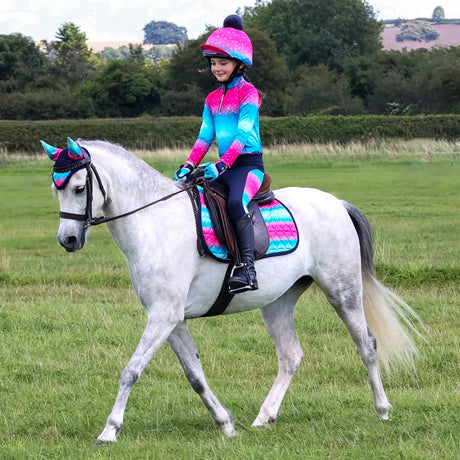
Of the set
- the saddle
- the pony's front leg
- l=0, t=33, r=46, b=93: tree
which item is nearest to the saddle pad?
the saddle

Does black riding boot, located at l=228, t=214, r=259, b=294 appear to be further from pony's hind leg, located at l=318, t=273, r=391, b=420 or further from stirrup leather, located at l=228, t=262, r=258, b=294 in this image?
pony's hind leg, located at l=318, t=273, r=391, b=420

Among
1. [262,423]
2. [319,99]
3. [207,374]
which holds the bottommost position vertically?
[319,99]

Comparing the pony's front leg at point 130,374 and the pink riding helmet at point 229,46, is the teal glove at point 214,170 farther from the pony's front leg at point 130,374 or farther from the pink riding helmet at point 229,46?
the pony's front leg at point 130,374

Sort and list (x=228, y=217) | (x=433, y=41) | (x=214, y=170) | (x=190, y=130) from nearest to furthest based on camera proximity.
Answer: (x=214, y=170) < (x=228, y=217) < (x=190, y=130) < (x=433, y=41)

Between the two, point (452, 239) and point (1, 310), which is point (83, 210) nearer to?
point (1, 310)

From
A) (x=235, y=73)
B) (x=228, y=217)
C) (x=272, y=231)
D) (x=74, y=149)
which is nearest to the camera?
(x=74, y=149)

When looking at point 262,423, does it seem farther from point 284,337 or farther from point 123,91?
point 123,91

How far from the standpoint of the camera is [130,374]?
5.36m

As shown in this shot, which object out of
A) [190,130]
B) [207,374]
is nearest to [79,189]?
[207,374]

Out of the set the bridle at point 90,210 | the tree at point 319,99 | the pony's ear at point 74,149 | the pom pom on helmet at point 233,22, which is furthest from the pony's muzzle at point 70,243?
the tree at point 319,99

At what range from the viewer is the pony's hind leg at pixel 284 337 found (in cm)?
645

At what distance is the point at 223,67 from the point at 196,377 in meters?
2.19

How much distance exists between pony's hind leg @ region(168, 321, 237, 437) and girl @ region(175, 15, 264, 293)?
505 millimetres

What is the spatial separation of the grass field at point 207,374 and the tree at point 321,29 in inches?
2185
